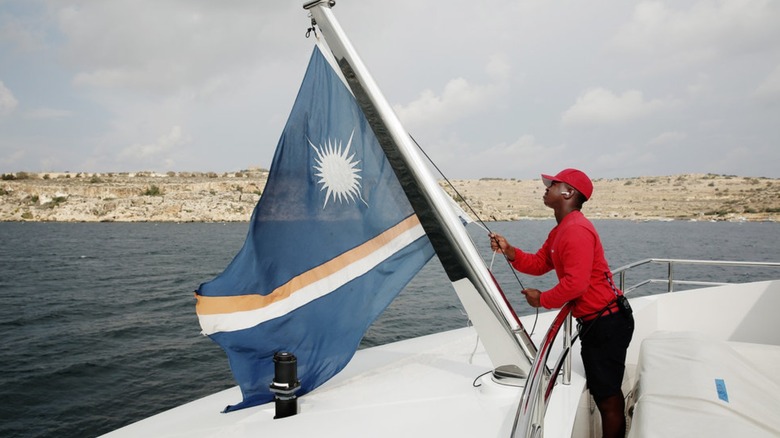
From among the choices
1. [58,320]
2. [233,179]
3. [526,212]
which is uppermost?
[233,179]

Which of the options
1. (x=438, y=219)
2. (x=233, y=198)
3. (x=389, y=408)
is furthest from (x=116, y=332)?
(x=233, y=198)

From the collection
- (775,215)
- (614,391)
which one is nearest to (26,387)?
(614,391)

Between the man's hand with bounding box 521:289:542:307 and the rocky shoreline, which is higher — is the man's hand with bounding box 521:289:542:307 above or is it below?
below

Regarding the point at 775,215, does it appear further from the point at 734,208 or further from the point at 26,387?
the point at 26,387

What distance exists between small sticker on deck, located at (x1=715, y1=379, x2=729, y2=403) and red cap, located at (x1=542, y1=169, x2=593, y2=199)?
3.87 feet

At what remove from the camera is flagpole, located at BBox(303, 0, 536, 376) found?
3004mm

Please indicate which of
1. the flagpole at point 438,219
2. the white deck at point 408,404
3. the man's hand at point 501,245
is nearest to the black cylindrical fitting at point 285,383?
the white deck at point 408,404

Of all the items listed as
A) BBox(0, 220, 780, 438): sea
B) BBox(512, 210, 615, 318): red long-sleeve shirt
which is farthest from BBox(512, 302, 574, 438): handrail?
BBox(0, 220, 780, 438): sea

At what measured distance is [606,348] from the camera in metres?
2.90

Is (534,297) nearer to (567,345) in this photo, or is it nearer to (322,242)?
(567,345)

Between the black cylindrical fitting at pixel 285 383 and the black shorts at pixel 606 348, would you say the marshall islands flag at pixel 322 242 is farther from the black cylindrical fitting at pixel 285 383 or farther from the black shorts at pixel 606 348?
the black shorts at pixel 606 348

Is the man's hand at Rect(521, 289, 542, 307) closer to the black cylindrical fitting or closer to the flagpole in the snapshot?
the flagpole

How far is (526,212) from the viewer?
374ft

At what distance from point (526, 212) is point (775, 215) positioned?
4608 cm
